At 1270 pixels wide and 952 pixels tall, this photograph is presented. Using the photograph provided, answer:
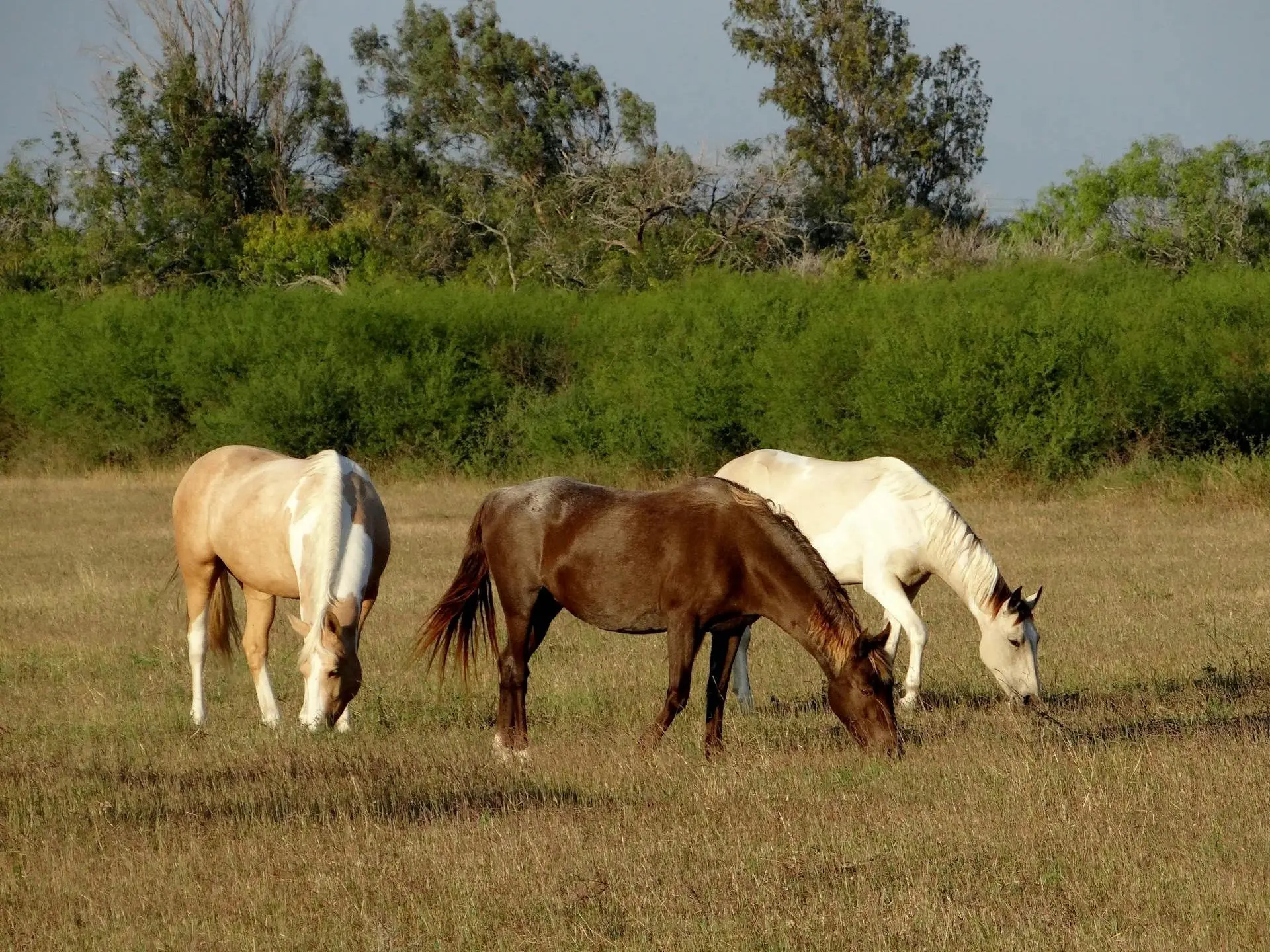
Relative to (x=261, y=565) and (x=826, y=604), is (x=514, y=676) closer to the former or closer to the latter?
(x=826, y=604)

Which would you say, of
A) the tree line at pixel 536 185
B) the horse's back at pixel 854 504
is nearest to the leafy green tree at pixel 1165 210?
the tree line at pixel 536 185

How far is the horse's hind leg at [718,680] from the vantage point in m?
7.41

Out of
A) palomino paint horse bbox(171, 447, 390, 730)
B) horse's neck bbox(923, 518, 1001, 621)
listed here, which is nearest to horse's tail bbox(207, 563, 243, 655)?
palomino paint horse bbox(171, 447, 390, 730)

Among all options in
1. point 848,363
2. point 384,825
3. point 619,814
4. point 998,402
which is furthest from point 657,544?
point 848,363

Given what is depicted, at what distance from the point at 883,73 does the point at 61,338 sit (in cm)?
2402

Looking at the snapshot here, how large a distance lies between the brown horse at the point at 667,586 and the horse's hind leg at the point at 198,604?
1.72m

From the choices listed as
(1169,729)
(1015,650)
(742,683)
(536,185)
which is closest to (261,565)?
(742,683)

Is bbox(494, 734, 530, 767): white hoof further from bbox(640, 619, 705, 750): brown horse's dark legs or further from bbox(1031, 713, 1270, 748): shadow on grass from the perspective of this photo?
bbox(1031, 713, 1270, 748): shadow on grass

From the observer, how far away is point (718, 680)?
7410 mm

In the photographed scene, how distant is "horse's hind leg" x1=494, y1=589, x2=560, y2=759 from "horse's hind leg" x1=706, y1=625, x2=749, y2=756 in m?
0.92

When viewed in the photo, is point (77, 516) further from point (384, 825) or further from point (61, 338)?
point (384, 825)

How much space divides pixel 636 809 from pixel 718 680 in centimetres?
114

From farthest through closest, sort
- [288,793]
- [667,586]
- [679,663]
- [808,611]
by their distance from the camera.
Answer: [667,586]
[679,663]
[808,611]
[288,793]

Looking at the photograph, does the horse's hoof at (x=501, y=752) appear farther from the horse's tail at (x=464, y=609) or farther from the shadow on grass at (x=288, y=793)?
the horse's tail at (x=464, y=609)
